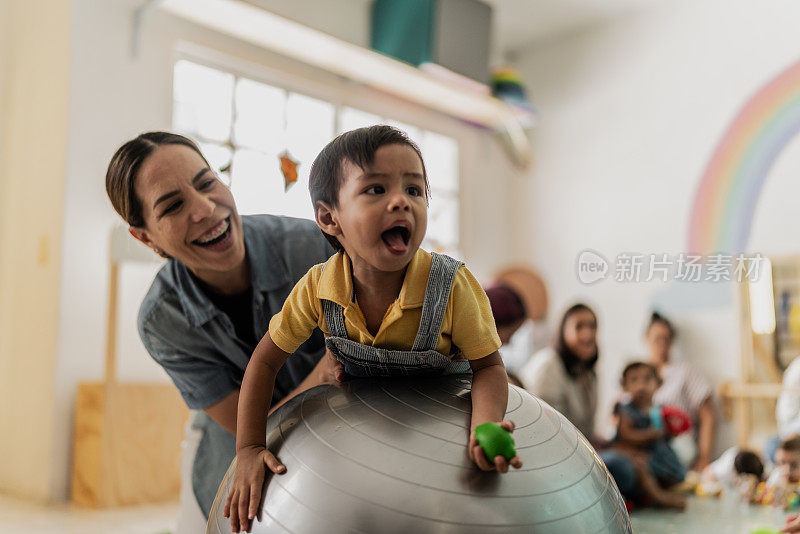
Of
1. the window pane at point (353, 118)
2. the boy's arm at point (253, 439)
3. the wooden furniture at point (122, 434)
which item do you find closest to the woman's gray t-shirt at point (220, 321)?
the boy's arm at point (253, 439)

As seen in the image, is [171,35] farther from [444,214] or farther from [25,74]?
[444,214]

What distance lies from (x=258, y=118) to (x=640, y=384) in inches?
68.2

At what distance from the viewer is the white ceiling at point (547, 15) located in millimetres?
3857

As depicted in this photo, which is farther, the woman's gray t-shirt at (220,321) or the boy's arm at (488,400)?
the woman's gray t-shirt at (220,321)

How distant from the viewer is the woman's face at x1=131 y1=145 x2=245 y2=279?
2.84 feet

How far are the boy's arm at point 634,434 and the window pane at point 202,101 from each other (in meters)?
1.78

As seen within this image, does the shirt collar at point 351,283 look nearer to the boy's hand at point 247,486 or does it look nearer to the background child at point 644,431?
the boy's hand at point 247,486

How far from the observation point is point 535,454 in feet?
2.24

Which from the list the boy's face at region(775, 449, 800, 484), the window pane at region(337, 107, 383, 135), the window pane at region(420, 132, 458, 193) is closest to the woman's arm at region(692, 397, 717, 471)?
the boy's face at region(775, 449, 800, 484)

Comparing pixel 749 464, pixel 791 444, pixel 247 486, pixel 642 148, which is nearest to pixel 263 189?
pixel 247 486

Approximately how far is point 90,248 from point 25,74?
661 millimetres

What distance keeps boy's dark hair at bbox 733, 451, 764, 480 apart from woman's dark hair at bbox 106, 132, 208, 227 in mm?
2415

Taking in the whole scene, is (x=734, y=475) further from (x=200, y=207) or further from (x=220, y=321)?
(x=200, y=207)

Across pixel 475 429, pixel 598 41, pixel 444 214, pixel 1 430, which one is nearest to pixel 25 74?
pixel 1 430
